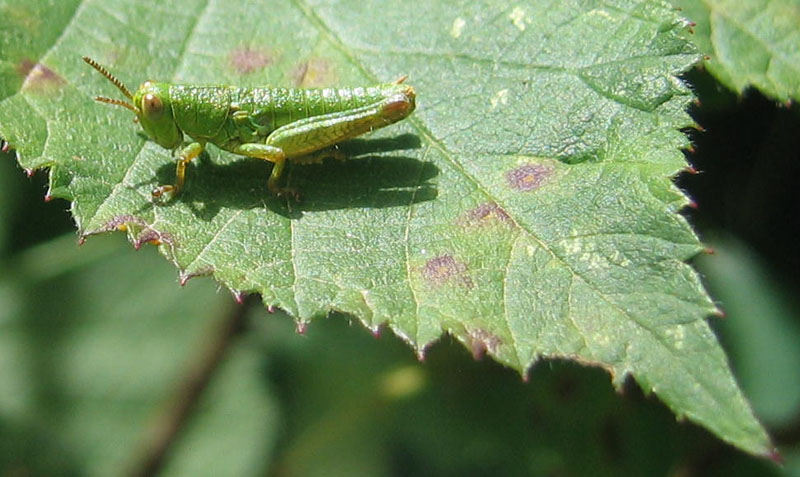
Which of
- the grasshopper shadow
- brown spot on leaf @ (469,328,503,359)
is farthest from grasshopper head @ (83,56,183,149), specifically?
brown spot on leaf @ (469,328,503,359)

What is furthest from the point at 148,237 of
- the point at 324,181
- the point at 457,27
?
the point at 457,27

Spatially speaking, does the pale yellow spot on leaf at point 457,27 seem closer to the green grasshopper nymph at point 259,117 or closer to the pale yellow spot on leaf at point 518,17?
the pale yellow spot on leaf at point 518,17

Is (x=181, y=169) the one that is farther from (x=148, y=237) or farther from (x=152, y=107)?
(x=148, y=237)

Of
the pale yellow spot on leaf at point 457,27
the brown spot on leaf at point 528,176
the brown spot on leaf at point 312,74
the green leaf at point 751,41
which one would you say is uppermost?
the green leaf at point 751,41

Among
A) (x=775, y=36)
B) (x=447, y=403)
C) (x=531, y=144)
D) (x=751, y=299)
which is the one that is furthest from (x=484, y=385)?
(x=775, y=36)

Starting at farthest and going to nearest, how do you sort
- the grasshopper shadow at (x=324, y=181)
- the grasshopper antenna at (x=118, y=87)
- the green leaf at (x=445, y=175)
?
the grasshopper antenna at (x=118, y=87)
the grasshopper shadow at (x=324, y=181)
the green leaf at (x=445, y=175)

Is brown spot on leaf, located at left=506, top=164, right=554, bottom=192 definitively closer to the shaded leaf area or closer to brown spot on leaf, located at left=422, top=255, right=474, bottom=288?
brown spot on leaf, located at left=422, top=255, right=474, bottom=288

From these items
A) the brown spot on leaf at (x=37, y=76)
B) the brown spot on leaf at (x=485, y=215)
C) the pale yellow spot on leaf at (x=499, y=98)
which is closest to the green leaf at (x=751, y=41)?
the pale yellow spot on leaf at (x=499, y=98)
